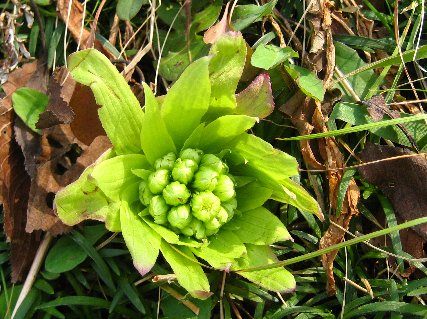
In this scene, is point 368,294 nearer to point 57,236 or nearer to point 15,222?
point 57,236

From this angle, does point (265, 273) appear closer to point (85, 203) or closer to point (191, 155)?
point (191, 155)

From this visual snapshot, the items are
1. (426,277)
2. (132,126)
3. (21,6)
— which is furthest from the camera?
(21,6)

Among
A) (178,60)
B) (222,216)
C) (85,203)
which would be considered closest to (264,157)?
(222,216)

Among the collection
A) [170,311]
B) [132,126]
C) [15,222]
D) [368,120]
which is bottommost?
[170,311]

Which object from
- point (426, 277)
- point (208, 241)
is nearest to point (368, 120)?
point (426, 277)

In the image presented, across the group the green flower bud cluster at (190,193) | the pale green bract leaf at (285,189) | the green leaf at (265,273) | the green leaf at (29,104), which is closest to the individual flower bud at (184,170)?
the green flower bud cluster at (190,193)

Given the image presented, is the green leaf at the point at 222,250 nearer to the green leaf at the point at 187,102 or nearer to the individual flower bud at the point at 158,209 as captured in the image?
the individual flower bud at the point at 158,209
